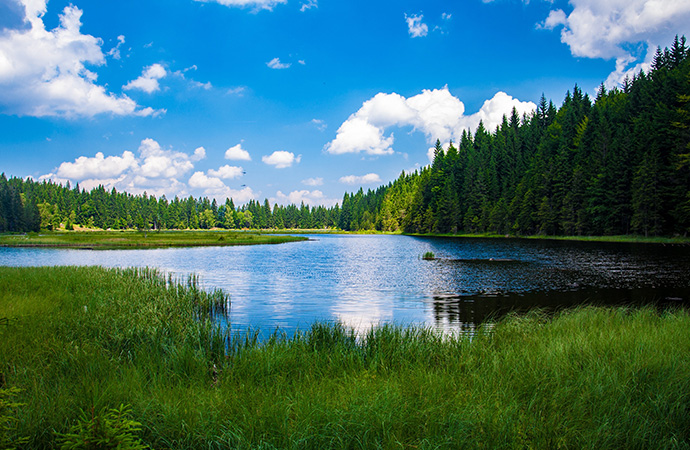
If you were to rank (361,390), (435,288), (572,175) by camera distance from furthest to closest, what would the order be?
(572,175), (435,288), (361,390)

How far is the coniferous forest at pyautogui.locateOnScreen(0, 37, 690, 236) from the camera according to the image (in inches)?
2372

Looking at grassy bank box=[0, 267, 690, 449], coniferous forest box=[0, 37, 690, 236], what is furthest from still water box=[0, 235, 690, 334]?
coniferous forest box=[0, 37, 690, 236]

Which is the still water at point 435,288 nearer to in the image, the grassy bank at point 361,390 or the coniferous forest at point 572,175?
the grassy bank at point 361,390

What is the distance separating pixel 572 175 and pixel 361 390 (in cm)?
9132

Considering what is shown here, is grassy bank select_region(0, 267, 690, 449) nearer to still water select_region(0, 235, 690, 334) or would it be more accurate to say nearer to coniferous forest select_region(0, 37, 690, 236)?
still water select_region(0, 235, 690, 334)

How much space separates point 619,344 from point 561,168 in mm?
88039

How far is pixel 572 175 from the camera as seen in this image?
273 feet

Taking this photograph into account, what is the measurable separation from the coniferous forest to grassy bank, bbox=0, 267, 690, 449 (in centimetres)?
6016

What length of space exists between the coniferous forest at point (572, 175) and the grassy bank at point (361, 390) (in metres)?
60.2

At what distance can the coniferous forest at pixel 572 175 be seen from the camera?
198 ft

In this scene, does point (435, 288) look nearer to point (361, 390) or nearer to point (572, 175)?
point (361, 390)

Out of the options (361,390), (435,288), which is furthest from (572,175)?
(361,390)

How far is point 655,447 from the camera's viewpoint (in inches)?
197

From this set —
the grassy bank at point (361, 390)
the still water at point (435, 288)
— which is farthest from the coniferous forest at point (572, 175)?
the grassy bank at point (361, 390)
